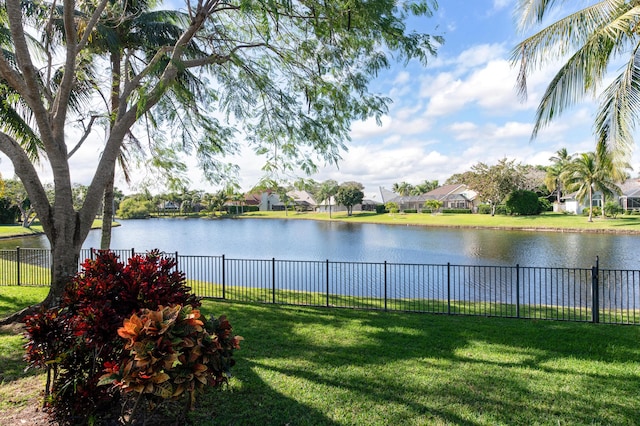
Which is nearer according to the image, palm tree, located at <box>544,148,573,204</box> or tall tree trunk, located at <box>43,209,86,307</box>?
tall tree trunk, located at <box>43,209,86,307</box>

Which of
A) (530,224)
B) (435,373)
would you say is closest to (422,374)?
(435,373)

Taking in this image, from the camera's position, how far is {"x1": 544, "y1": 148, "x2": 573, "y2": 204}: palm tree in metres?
55.4

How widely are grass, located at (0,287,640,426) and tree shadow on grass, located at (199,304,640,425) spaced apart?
2 cm

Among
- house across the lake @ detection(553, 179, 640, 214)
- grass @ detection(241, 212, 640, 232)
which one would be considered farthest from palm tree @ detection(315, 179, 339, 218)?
house across the lake @ detection(553, 179, 640, 214)

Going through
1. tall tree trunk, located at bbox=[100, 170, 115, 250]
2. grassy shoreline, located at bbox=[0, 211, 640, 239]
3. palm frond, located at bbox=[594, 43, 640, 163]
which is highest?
palm frond, located at bbox=[594, 43, 640, 163]

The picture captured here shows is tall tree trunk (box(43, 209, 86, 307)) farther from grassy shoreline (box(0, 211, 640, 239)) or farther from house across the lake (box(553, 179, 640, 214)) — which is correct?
house across the lake (box(553, 179, 640, 214))

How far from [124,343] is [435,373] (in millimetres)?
3794

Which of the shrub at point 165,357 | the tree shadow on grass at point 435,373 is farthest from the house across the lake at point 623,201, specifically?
the shrub at point 165,357

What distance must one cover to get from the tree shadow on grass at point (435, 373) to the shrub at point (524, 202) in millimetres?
45151

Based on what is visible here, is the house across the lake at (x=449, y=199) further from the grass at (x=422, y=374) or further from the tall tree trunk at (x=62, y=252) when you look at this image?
the tall tree trunk at (x=62, y=252)

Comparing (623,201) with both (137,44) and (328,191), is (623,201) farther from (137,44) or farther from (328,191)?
(137,44)

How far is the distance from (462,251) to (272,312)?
20.0 m

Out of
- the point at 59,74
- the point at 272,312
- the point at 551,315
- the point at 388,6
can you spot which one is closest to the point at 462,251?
the point at 551,315

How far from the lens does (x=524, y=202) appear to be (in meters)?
47.2
